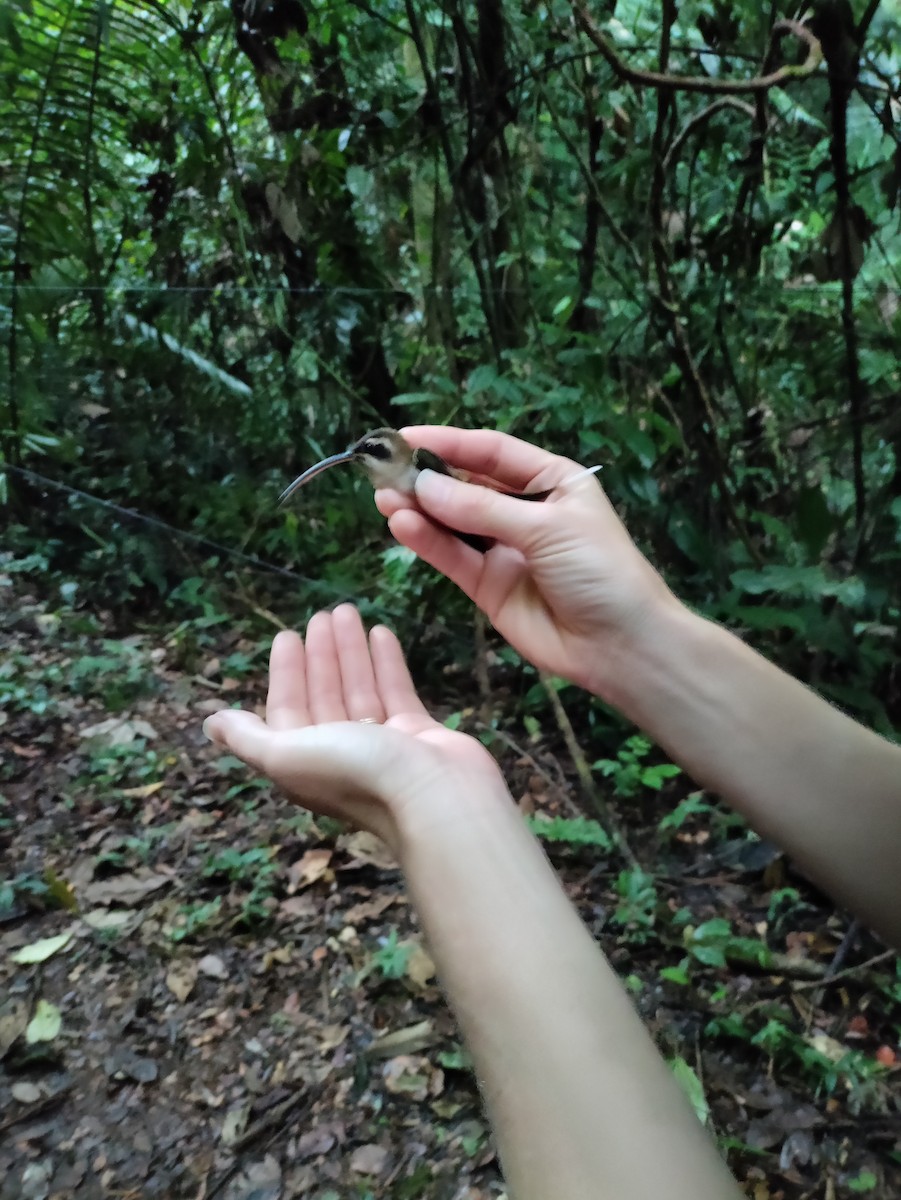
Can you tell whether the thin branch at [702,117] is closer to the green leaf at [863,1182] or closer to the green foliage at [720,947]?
the green foliage at [720,947]

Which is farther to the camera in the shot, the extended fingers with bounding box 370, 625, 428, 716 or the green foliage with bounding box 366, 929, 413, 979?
the green foliage with bounding box 366, 929, 413, 979

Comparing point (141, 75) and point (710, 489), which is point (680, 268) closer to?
point (710, 489)

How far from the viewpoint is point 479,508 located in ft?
3.32

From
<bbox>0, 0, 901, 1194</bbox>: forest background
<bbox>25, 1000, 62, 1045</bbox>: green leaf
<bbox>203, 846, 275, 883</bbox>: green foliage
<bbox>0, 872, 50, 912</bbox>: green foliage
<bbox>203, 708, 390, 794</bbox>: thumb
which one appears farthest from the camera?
<bbox>0, 0, 901, 1194</bbox>: forest background

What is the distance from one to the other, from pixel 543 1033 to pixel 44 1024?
95 centimetres

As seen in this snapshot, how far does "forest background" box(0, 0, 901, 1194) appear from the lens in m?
1.62

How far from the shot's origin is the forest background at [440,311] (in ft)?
5.30

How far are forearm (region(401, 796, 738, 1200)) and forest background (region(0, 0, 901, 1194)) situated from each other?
0.83 m

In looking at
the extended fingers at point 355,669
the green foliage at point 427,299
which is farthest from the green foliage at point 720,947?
the extended fingers at point 355,669

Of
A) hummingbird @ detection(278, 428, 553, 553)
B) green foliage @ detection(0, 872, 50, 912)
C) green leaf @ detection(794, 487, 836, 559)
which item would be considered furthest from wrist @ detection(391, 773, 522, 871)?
green leaf @ detection(794, 487, 836, 559)

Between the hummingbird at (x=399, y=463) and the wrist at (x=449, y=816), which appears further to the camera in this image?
the hummingbird at (x=399, y=463)

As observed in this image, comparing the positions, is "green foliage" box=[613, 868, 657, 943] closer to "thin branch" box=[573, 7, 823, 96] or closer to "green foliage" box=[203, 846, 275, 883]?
"green foliage" box=[203, 846, 275, 883]

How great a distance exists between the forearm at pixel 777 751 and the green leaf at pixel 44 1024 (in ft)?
3.16

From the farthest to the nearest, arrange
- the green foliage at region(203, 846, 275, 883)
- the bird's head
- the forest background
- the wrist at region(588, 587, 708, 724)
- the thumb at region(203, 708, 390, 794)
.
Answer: the forest background → the green foliage at region(203, 846, 275, 883) → the bird's head → the wrist at region(588, 587, 708, 724) → the thumb at region(203, 708, 390, 794)
